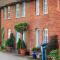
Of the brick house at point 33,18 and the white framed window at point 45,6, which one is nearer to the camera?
the brick house at point 33,18

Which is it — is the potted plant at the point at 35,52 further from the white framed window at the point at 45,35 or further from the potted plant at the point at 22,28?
the potted plant at the point at 22,28

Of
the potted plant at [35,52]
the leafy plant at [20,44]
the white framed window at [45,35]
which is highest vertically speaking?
the white framed window at [45,35]

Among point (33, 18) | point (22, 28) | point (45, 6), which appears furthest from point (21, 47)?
point (45, 6)

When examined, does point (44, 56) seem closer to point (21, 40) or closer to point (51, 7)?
point (51, 7)

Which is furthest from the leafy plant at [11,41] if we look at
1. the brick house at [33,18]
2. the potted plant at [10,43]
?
the brick house at [33,18]

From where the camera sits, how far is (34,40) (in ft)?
109

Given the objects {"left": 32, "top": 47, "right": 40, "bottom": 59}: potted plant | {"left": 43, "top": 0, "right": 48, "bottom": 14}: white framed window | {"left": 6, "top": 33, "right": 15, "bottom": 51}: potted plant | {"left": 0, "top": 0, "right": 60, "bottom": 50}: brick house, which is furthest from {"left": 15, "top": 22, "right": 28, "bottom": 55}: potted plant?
{"left": 43, "top": 0, "right": 48, "bottom": 14}: white framed window

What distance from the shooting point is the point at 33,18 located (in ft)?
109

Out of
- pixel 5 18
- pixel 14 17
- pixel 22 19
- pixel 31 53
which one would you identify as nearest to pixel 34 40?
pixel 31 53

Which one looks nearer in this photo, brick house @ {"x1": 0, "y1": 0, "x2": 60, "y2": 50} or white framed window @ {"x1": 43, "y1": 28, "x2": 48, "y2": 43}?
brick house @ {"x1": 0, "y1": 0, "x2": 60, "y2": 50}

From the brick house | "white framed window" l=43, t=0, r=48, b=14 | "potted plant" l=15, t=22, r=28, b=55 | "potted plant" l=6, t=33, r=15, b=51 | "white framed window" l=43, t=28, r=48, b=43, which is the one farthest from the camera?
"potted plant" l=6, t=33, r=15, b=51

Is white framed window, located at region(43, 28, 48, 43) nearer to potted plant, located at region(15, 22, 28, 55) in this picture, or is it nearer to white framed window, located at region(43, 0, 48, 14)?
white framed window, located at region(43, 0, 48, 14)

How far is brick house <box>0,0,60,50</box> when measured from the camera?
93.1 ft

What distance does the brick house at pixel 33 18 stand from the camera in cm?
2838
